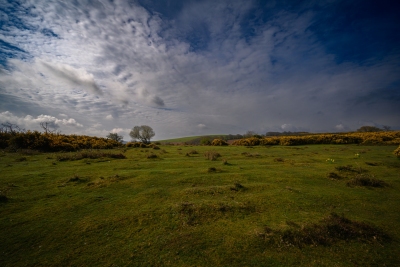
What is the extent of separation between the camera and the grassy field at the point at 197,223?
535 cm

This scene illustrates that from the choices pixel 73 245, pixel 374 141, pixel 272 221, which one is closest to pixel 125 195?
pixel 73 245

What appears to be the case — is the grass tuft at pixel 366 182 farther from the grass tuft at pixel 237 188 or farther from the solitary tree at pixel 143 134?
the solitary tree at pixel 143 134

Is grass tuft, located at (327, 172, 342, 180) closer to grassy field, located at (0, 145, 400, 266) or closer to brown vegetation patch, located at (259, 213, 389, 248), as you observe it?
grassy field, located at (0, 145, 400, 266)

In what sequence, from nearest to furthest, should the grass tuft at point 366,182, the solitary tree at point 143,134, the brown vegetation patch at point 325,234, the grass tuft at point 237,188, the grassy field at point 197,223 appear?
the grassy field at point 197,223 → the brown vegetation patch at point 325,234 → the grass tuft at point 237,188 → the grass tuft at point 366,182 → the solitary tree at point 143,134

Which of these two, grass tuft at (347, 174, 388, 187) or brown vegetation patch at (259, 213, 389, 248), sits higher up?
grass tuft at (347, 174, 388, 187)

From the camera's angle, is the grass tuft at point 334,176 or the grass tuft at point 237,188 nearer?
the grass tuft at point 237,188

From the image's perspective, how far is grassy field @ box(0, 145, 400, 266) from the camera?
5352 mm

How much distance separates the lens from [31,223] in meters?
6.99

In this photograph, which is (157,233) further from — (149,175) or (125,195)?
(149,175)

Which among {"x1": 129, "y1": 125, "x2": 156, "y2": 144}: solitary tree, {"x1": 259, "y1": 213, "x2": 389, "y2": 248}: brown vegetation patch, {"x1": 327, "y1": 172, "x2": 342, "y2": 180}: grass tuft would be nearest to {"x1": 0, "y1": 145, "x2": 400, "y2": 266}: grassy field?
{"x1": 259, "y1": 213, "x2": 389, "y2": 248}: brown vegetation patch

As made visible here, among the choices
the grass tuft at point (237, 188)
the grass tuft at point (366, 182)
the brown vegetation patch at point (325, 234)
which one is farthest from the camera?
the grass tuft at point (366, 182)

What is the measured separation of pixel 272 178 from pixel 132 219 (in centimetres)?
1007

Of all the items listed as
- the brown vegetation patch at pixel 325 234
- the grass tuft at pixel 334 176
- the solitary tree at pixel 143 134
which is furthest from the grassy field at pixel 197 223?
the solitary tree at pixel 143 134

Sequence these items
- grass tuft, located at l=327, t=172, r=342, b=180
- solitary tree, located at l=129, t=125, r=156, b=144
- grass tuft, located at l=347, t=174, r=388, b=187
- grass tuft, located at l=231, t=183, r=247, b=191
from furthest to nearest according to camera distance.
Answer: solitary tree, located at l=129, t=125, r=156, b=144
grass tuft, located at l=327, t=172, r=342, b=180
grass tuft, located at l=347, t=174, r=388, b=187
grass tuft, located at l=231, t=183, r=247, b=191
